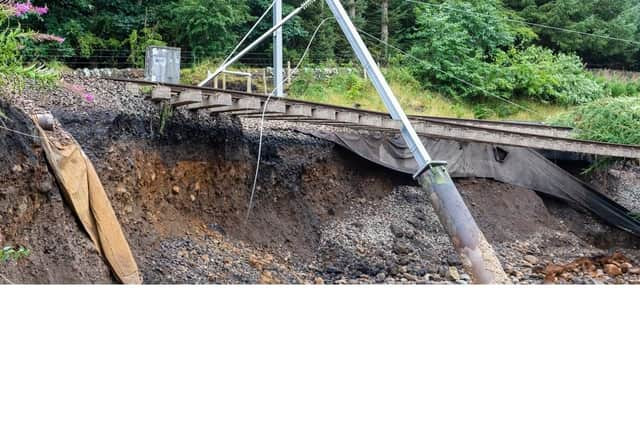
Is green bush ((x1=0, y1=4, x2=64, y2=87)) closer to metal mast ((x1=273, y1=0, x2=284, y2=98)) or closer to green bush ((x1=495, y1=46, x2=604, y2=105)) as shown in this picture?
metal mast ((x1=273, y1=0, x2=284, y2=98))

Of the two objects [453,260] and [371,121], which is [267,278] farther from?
[371,121]

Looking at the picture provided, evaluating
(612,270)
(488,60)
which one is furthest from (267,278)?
(488,60)

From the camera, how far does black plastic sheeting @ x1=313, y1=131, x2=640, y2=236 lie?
7.40 meters

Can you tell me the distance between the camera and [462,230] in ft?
16.2

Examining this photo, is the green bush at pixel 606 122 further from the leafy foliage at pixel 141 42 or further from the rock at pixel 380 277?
the leafy foliage at pixel 141 42

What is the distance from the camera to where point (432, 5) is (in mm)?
6859

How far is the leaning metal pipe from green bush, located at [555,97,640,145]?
9.06ft

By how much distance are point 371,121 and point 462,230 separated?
7.01ft

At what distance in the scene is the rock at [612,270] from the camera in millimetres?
5948

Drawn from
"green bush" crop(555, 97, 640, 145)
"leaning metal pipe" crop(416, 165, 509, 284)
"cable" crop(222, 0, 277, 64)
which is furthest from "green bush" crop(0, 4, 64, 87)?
"green bush" crop(555, 97, 640, 145)
